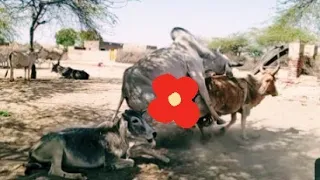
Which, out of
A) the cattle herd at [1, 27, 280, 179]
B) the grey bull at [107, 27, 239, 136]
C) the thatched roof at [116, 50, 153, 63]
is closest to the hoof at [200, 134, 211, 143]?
the cattle herd at [1, 27, 280, 179]

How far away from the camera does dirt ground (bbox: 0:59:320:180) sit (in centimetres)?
499

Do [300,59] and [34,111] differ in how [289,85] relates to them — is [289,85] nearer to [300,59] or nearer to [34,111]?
[300,59]

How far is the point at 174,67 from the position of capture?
18.4ft

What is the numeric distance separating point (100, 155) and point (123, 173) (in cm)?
34

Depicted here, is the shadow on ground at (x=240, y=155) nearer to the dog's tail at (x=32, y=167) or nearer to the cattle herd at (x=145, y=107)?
the cattle herd at (x=145, y=107)

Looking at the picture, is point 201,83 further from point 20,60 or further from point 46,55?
point 46,55

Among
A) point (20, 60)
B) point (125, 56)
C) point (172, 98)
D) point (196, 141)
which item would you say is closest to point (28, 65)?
point (20, 60)

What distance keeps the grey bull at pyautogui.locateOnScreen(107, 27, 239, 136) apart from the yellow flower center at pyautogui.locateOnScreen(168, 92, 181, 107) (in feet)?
9.72

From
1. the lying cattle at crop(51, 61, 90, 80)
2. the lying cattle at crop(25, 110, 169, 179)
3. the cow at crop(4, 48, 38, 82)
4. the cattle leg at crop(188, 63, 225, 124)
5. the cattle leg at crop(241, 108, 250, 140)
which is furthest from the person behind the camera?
the lying cattle at crop(51, 61, 90, 80)

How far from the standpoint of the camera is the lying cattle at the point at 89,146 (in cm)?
439

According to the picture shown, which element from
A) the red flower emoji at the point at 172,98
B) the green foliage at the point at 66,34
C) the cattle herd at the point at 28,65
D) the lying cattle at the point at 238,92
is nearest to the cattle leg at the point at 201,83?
the lying cattle at the point at 238,92

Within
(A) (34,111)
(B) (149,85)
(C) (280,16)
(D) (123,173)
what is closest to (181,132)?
(B) (149,85)

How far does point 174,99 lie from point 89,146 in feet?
9.29

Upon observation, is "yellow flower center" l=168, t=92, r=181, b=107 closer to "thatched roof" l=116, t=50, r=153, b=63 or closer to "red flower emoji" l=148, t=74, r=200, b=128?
"red flower emoji" l=148, t=74, r=200, b=128
